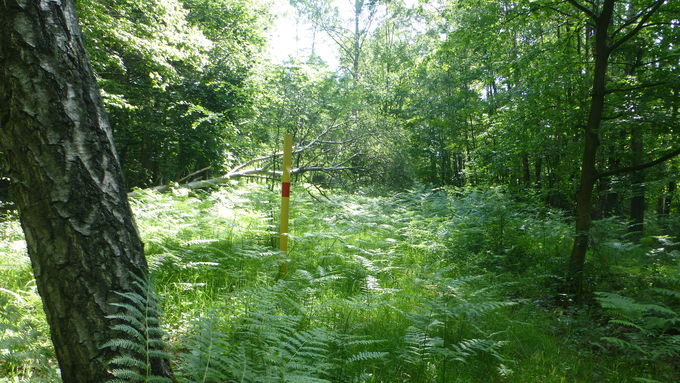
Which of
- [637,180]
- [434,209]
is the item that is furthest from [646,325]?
[434,209]

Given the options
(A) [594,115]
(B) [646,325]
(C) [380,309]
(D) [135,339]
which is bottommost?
(C) [380,309]

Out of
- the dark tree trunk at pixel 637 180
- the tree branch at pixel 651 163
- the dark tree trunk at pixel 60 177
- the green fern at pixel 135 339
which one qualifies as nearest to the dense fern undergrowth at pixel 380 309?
the green fern at pixel 135 339

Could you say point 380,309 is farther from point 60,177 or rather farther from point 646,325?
point 60,177

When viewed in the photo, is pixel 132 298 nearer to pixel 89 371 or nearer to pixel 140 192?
pixel 89 371

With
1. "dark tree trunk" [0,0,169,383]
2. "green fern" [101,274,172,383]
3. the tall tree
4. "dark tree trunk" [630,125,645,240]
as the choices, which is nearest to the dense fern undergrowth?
"green fern" [101,274,172,383]

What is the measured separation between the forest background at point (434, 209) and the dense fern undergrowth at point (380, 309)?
0.09ft

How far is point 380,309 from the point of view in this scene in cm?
360

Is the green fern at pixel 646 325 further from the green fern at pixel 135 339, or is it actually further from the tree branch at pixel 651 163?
the green fern at pixel 135 339

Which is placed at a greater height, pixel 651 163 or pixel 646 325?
pixel 651 163

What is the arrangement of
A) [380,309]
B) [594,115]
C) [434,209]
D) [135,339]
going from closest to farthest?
[135,339], [380,309], [594,115], [434,209]

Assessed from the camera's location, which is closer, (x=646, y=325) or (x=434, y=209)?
(x=646, y=325)

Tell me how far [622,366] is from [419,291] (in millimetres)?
1958

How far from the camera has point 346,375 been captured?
93.7 inches

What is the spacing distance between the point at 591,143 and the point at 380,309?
308 centimetres
